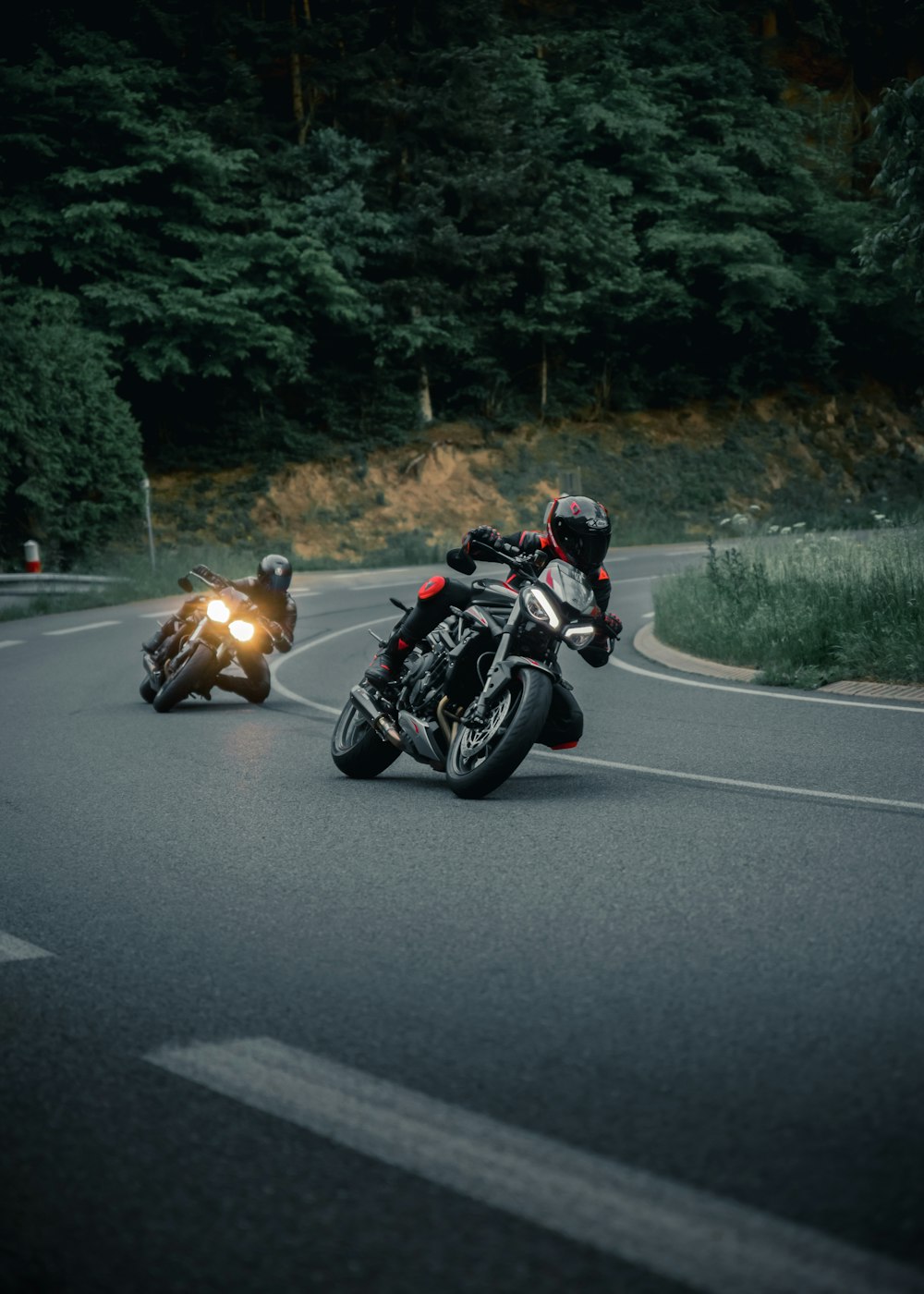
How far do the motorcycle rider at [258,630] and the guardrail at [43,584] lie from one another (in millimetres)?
16621

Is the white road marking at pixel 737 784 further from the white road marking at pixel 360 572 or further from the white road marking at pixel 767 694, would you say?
the white road marking at pixel 360 572

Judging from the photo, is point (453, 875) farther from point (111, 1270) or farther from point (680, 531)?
point (680, 531)

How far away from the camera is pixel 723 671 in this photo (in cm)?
1538

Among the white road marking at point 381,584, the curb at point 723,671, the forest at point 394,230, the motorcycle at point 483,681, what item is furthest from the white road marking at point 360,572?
the motorcycle at point 483,681

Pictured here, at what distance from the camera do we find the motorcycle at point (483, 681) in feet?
26.7

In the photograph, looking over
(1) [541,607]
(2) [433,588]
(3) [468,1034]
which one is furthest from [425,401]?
(3) [468,1034]

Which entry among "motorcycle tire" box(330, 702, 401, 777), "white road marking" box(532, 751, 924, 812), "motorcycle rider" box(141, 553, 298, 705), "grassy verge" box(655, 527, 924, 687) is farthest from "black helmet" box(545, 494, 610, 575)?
"grassy verge" box(655, 527, 924, 687)

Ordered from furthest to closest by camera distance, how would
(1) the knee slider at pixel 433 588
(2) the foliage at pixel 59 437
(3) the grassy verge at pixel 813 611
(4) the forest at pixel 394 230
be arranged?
(4) the forest at pixel 394 230, (2) the foliage at pixel 59 437, (3) the grassy verge at pixel 813 611, (1) the knee slider at pixel 433 588

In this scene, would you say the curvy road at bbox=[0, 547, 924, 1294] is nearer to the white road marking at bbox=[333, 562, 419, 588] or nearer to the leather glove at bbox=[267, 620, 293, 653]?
the leather glove at bbox=[267, 620, 293, 653]

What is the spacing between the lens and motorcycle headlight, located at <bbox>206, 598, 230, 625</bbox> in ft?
42.3

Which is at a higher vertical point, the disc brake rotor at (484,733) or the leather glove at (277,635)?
the disc brake rotor at (484,733)

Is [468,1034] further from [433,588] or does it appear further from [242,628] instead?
[242,628]

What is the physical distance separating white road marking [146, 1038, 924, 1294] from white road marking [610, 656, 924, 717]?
28.0 feet

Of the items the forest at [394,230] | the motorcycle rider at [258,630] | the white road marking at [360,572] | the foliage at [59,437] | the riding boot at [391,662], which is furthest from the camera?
the forest at [394,230]
